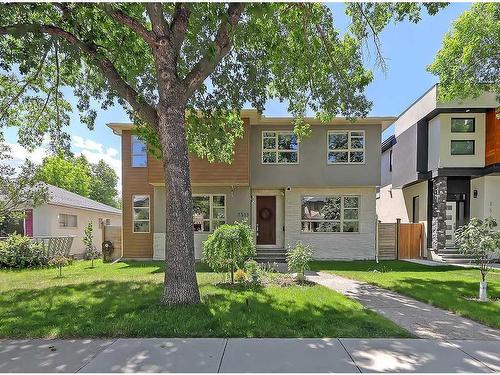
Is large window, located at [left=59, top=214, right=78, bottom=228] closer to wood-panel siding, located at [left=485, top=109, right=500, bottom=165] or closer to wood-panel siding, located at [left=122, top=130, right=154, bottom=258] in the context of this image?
wood-panel siding, located at [left=122, top=130, right=154, bottom=258]

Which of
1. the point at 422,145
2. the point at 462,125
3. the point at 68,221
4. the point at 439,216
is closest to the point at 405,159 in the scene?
the point at 422,145

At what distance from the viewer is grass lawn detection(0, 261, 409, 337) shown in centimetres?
479

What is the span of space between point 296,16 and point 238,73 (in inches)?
84.0

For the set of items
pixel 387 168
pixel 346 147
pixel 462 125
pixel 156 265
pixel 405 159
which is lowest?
pixel 156 265

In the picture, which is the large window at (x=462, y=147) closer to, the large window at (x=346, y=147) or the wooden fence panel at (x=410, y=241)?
the wooden fence panel at (x=410, y=241)

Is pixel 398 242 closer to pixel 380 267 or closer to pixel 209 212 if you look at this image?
pixel 380 267

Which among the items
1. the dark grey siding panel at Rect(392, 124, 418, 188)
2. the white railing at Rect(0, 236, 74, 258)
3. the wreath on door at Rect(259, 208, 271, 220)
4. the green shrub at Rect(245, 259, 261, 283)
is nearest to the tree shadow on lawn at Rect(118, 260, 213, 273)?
the green shrub at Rect(245, 259, 261, 283)

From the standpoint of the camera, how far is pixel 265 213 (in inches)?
602

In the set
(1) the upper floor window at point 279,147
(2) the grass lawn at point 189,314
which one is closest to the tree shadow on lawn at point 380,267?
(2) the grass lawn at point 189,314

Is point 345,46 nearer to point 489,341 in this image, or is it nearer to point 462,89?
point 462,89

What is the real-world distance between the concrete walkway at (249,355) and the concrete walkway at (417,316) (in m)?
0.40

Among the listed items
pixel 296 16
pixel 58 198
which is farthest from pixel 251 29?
pixel 58 198

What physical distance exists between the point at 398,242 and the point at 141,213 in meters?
12.1

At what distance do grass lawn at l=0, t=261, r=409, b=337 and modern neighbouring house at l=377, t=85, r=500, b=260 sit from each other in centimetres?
1001
